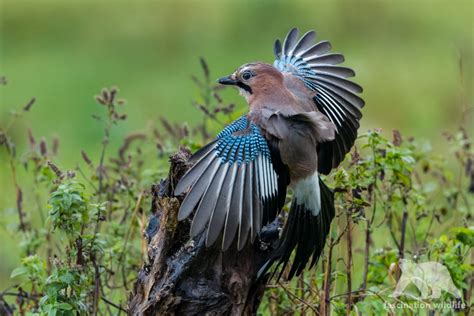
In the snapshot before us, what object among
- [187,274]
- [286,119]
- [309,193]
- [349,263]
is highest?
[286,119]

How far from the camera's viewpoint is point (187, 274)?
167 inches

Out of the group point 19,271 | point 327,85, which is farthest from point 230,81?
point 19,271

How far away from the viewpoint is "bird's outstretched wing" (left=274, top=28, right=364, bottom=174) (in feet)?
16.9

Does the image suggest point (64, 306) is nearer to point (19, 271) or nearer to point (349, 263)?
point (19, 271)

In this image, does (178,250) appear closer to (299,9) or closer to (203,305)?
(203,305)

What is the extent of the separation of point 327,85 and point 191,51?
6.19 m

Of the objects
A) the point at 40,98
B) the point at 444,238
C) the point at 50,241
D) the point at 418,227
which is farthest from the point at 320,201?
the point at 40,98

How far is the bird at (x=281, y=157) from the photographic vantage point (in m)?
4.23

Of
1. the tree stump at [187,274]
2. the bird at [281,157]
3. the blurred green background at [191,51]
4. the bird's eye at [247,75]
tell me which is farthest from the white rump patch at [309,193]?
the blurred green background at [191,51]

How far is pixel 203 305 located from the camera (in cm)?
421

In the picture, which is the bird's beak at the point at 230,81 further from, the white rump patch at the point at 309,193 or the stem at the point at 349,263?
the stem at the point at 349,263

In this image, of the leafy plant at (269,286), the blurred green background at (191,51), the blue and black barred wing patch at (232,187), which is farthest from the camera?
the blurred green background at (191,51)

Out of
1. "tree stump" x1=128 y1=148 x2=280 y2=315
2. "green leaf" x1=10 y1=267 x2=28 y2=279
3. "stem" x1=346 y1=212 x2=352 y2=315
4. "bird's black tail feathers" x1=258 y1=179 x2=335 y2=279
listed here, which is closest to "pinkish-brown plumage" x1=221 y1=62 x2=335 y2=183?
"bird's black tail feathers" x1=258 y1=179 x2=335 y2=279

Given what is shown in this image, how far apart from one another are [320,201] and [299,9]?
7.57 m
